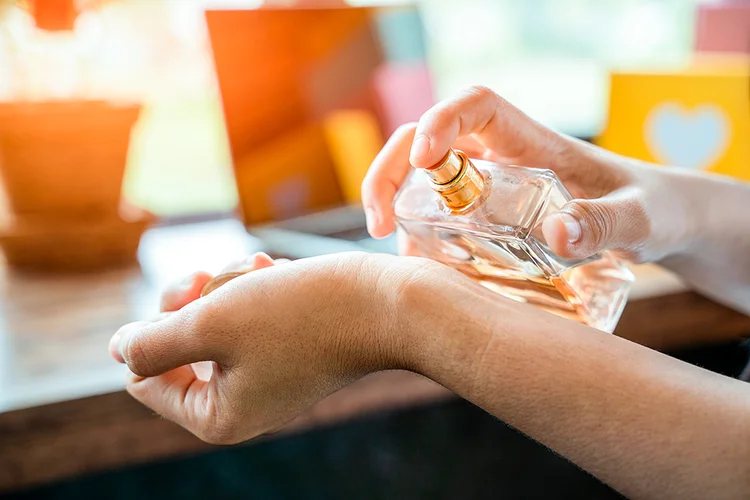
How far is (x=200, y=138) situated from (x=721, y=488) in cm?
110

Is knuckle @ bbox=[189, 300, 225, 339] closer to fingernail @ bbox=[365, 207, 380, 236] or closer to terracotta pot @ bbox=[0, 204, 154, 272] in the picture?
fingernail @ bbox=[365, 207, 380, 236]

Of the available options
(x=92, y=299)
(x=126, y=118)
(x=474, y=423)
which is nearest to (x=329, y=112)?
(x=126, y=118)

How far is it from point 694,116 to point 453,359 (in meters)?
1.02

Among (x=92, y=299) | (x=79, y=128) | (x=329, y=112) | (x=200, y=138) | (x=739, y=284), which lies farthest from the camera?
(x=200, y=138)

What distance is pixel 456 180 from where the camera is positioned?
17.7 inches

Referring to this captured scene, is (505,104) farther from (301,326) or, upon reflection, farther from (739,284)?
(739,284)

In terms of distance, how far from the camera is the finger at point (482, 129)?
447mm

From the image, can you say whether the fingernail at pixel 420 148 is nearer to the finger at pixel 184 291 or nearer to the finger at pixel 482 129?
the finger at pixel 482 129

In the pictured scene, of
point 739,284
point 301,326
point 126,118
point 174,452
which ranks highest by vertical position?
point 126,118

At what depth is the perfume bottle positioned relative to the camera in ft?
1.55

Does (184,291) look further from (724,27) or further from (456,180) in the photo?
(724,27)

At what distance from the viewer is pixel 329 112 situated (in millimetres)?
1127

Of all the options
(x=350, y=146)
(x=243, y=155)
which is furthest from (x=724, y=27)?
(x=243, y=155)

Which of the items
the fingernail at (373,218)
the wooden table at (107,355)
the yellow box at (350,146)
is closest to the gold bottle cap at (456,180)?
the fingernail at (373,218)
